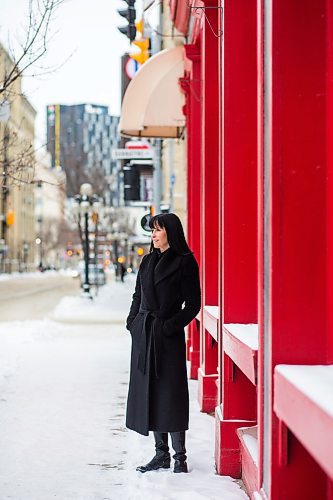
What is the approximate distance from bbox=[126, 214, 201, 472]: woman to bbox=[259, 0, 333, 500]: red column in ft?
7.02

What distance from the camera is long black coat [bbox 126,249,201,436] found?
20.8ft

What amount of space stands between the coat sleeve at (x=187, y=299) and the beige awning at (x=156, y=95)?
8480 mm

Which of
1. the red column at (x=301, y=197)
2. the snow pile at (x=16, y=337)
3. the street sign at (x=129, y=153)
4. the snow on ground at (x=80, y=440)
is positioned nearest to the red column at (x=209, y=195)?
the snow on ground at (x=80, y=440)

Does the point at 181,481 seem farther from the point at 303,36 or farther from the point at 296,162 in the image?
the point at 303,36

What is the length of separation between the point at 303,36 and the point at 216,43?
5205 millimetres

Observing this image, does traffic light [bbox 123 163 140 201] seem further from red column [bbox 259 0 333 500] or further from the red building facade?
red column [bbox 259 0 333 500]

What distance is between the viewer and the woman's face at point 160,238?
652 cm

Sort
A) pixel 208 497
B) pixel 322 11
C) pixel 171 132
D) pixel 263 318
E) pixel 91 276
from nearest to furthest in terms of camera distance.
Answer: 1. pixel 322 11
2. pixel 263 318
3. pixel 208 497
4. pixel 171 132
5. pixel 91 276

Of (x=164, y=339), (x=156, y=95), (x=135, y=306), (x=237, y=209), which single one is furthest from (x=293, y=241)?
(x=156, y=95)

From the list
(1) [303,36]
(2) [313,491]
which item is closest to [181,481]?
(2) [313,491]

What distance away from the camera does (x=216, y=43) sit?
927cm

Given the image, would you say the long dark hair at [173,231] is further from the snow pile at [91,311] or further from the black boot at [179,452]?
the snow pile at [91,311]

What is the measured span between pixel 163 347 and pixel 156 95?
898cm

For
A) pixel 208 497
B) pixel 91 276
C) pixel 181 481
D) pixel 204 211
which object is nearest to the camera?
pixel 208 497
